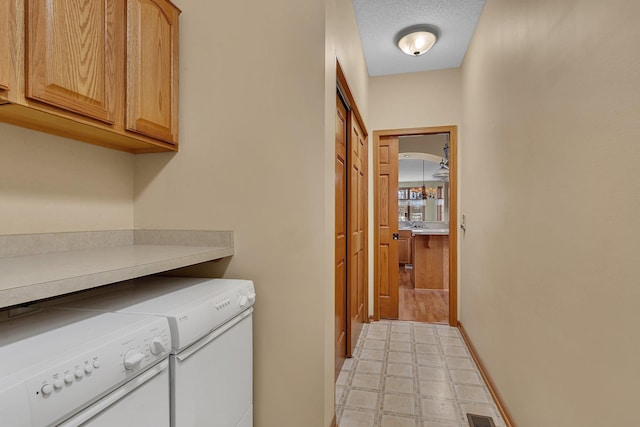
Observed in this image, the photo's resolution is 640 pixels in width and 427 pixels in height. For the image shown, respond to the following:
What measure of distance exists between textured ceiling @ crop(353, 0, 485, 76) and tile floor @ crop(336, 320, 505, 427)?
9.15 feet

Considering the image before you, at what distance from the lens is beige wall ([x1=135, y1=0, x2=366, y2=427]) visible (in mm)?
1542

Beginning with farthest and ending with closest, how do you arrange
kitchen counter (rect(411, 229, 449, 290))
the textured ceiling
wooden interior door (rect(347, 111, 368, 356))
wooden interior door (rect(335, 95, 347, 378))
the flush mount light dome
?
kitchen counter (rect(411, 229, 449, 290))
the flush mount light dome
wooden interior door (rect(347, 111, 368, 356))
the textured ceiling
wooden interior door (rect(335, 95, 347, 378))

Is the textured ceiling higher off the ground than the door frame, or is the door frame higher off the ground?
the textured ceiling

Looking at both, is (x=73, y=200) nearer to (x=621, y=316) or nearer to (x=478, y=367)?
(x=621, y=316)

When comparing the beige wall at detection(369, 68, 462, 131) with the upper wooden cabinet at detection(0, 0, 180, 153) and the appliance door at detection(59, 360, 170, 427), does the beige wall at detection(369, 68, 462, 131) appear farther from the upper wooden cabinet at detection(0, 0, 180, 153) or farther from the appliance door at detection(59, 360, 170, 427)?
the appliance door at detection(59, 360, 170, 427)

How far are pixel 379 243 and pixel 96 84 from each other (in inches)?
115

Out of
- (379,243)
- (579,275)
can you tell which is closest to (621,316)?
(579,275)

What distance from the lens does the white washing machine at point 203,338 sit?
103 centimetres

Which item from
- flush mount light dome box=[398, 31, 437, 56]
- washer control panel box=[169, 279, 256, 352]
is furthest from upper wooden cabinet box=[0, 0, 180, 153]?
flush mount light dome box=[398, 31, 437, 56]

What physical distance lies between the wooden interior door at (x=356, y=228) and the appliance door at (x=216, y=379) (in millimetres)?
1298

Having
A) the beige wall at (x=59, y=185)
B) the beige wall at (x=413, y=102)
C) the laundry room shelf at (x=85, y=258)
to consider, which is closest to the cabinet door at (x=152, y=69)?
the beige wall at (x=59, y=185)

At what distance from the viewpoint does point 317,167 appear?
153 centimetres

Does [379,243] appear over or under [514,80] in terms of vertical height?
under

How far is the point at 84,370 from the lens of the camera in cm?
73
